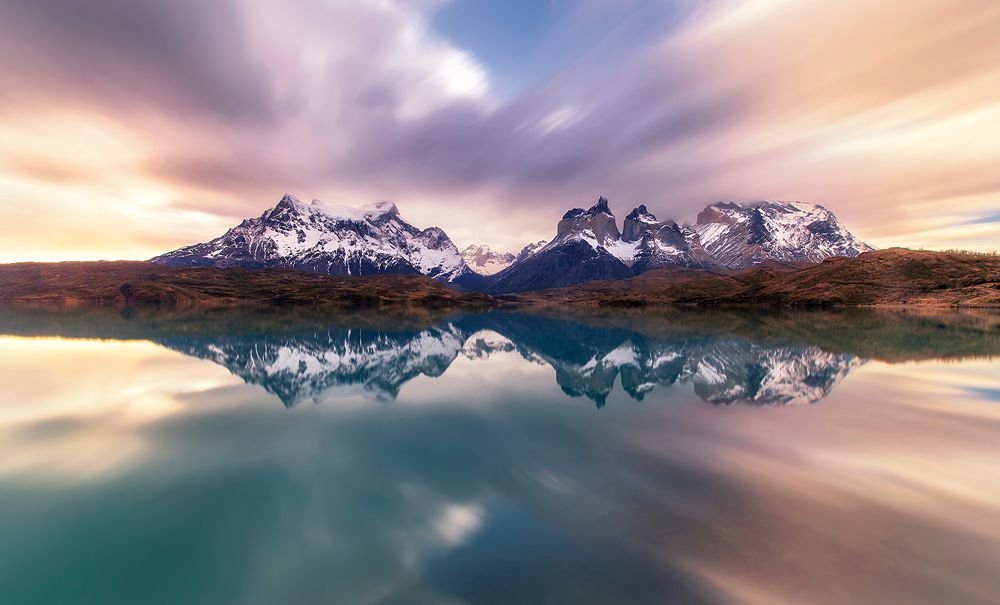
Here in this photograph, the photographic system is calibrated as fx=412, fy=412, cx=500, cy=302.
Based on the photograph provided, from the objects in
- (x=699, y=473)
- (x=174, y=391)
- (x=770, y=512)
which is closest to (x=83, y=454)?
(x=174, y=391)

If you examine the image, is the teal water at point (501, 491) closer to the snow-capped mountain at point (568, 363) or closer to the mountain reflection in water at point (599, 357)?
the snow-capped mountain at point (568, 363)

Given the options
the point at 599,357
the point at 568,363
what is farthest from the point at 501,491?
the point at 599,357

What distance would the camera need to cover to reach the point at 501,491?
1922 centimetres

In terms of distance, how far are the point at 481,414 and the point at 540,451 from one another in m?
9.63

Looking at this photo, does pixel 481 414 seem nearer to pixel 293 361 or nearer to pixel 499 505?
pixel 499 505

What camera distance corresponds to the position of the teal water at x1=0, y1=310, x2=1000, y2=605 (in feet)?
42.0

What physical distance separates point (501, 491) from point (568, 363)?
4481 cm

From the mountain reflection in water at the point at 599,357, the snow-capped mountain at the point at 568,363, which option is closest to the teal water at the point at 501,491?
the snow-capped mountain at the point at 568,363

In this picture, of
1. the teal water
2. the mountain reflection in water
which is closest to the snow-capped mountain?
the mountain reflection in water

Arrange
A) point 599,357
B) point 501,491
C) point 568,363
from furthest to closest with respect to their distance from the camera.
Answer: point 599,357 → point 568,363 → point 501,491

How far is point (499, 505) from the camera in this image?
17.8 m

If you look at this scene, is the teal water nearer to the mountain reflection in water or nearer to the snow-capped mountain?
the snow-capped mountain

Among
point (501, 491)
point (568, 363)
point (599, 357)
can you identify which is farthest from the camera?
point (599, 357)

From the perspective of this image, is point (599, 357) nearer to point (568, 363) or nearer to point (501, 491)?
point (568, 363)
